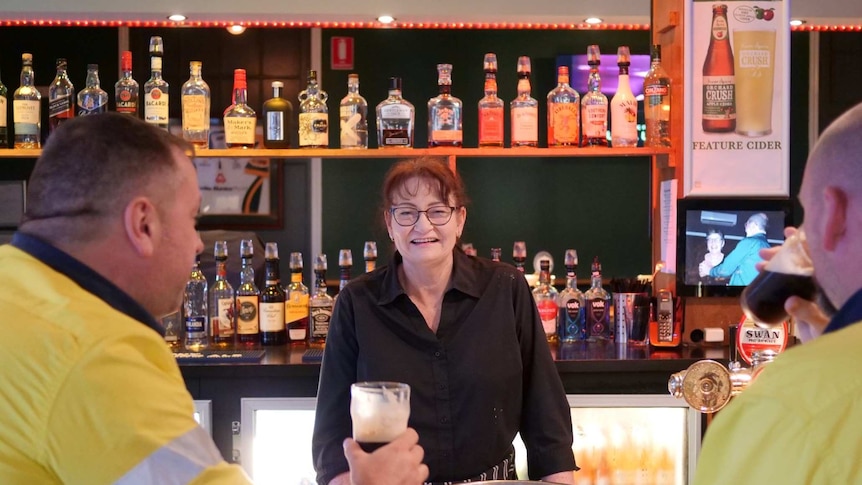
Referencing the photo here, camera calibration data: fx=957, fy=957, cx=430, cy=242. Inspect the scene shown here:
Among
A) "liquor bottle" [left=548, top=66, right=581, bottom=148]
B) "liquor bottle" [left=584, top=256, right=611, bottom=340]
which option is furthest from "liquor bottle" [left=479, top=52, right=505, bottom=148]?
"liquor bottle" [left=584, top=256, right=611, bottom=340]

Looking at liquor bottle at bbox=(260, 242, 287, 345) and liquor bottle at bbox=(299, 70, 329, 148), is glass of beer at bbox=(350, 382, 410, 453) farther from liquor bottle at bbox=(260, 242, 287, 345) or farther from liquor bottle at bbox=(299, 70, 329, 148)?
liquor bottle at bbox=(299, 70, 329, 148)

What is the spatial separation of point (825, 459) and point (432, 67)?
6.21 metres

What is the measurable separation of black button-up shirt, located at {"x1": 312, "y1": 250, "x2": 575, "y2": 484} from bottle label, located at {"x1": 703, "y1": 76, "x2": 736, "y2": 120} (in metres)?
1.19

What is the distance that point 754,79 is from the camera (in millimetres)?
3375

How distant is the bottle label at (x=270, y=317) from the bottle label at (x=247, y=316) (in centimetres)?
3

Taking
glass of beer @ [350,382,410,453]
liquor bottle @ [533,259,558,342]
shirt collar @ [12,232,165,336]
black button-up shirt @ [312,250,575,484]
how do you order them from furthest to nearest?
liquor bottle @ [533,259,558,342], black button-up shirt @ [312,250,575,484], glass of beer @ [350,382,410,453], shirt collar @ [12,232,165,336]

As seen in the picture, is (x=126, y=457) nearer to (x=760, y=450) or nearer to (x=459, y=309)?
(x=760, y=450)

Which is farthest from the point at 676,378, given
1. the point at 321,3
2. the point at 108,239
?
the point at 321,3

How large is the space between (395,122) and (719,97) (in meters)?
1.15

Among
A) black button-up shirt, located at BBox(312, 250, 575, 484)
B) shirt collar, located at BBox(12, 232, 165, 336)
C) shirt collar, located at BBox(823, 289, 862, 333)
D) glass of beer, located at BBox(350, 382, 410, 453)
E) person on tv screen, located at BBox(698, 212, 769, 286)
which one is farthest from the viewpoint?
person on tv screen, located at BBox(698, 212, 769, 286)

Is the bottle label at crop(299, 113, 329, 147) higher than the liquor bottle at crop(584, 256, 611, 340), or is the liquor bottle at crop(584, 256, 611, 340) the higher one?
the bottle label at crop(299, 113, 329, 147)

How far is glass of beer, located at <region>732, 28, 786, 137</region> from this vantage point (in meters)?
3.37

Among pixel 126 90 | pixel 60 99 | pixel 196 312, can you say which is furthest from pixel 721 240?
pixel 60 99

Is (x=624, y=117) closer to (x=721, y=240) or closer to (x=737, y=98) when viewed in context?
(x=737, y=98)
